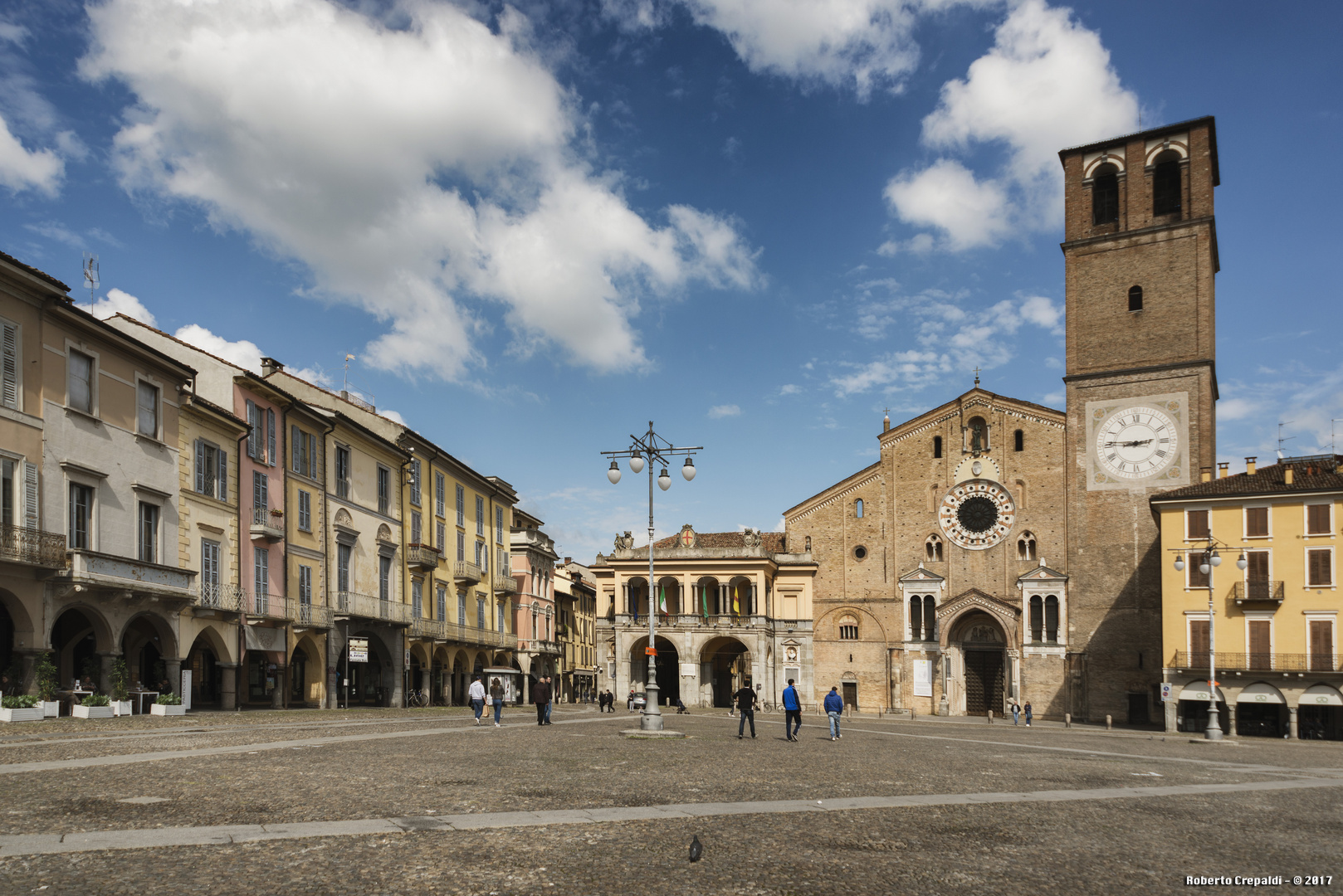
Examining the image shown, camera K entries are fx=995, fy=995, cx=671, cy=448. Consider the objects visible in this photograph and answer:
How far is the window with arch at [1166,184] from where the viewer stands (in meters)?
52.2

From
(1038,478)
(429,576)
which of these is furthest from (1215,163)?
(429,576)

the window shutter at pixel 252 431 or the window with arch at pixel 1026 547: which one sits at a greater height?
the window shutter at pixel 252 431

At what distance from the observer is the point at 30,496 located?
23719mm

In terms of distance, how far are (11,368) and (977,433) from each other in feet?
157

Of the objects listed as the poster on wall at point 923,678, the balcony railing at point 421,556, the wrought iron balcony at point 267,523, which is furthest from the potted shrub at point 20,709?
the poster on wall at point 923,678

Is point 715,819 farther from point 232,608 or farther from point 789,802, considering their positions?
point 232,608

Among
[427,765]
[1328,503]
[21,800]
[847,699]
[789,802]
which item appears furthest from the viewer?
[847,699]

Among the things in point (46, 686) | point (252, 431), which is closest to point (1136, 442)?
point (252, 431)

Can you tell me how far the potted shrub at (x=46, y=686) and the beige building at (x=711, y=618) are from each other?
39600 millimetres

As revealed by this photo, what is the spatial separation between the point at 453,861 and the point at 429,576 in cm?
4046

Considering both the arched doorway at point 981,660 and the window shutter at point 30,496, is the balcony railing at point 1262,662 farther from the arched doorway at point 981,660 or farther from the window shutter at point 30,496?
the window shutter at point 30,496

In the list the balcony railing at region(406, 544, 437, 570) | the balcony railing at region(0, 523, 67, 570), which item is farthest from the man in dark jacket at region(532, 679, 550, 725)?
the balcony railing at region(406, 544, 437, 570)

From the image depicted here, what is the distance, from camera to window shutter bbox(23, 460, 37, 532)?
23.5 meters

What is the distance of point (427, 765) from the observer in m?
14.4
